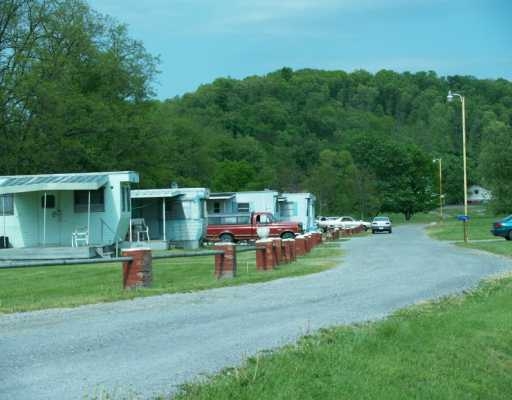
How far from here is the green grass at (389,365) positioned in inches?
281

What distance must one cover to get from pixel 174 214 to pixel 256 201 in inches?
298

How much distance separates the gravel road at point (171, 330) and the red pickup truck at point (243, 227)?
25.4 meters

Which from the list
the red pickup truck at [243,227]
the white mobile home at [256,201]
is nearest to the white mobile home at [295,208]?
the white mobile home at [256,201]

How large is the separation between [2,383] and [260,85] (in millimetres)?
124168

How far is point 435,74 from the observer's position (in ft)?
459

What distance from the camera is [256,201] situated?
153 feet

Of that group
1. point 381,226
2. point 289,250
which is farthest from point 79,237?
point 381,226

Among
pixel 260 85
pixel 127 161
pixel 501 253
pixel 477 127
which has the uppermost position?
pixel 260 85

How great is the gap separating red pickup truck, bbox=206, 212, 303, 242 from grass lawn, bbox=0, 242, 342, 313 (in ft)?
52.0

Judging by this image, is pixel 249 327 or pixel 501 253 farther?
pixel 501 253

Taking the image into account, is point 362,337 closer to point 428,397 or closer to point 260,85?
point 428,397

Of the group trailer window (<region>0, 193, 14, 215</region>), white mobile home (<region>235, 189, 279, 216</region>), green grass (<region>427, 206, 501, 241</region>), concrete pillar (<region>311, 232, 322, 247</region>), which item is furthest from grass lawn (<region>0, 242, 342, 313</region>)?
green grass (<region>427, 206, 501, 241</region>)

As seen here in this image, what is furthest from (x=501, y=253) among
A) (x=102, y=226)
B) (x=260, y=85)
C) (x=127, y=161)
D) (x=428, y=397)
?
(x=260, y=85)

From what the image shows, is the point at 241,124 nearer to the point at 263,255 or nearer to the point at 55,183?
the point at 55,183
